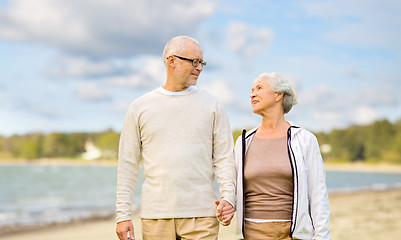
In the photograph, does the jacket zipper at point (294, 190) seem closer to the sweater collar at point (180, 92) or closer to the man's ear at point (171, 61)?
the sweater collar at point (180, 92)

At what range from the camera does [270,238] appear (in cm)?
283

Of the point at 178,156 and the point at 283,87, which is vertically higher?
the point at 283,87

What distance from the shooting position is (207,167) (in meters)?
2.84

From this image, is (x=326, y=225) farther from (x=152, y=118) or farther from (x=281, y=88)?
(x=152, y=118)

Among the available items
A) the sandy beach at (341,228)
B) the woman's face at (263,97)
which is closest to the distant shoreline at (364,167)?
the sandy beach at (341,228)

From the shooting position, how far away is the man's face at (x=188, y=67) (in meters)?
2.90

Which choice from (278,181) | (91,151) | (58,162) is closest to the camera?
(278,181)

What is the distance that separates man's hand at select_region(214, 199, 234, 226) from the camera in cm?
274

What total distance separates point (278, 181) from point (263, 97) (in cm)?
54

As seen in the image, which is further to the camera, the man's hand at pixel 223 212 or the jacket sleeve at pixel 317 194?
the jacket sleeve at pixel 317 194

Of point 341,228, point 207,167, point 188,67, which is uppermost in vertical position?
point 188,67

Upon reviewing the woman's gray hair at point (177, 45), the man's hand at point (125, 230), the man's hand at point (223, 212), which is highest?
the woman's gray hair at point (177, 45)

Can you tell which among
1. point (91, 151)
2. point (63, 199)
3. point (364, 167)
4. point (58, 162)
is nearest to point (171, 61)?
point (63, 199)

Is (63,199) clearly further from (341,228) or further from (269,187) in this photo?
(269,187)
